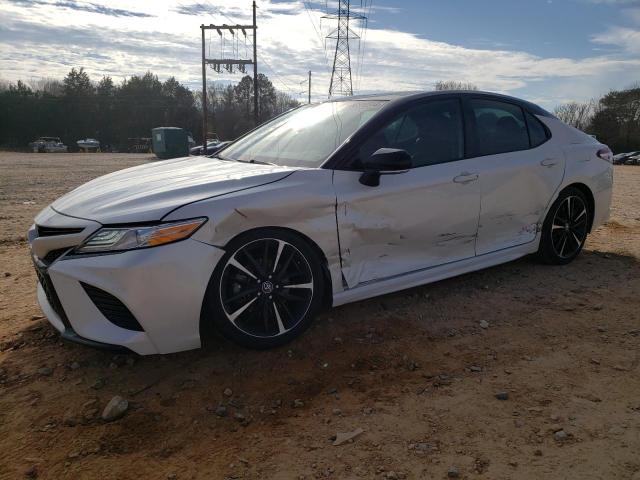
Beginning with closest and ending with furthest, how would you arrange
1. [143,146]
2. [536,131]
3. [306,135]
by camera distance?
[306,135]
[536,131]
[143,146]

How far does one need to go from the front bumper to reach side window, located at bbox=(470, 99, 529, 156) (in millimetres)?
2474

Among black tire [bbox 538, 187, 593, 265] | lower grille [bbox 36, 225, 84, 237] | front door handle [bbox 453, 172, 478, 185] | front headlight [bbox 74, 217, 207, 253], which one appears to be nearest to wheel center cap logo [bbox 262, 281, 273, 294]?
front headlight [bbox 74, 217, 207, 253]

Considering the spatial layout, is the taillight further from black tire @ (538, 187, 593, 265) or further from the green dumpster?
the green dumpster

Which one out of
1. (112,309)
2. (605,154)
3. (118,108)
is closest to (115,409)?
(112,309)

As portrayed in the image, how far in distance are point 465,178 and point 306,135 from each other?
126 cm

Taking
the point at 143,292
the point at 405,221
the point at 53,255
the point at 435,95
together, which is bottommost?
the point at 143,292

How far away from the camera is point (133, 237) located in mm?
2777

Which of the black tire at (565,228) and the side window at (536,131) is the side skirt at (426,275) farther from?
the side window at (536,131)

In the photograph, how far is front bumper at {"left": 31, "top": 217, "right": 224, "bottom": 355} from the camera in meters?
2.73

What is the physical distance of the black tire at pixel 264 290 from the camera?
3.00 m

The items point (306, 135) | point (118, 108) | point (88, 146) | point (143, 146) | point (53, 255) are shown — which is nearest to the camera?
point (53, 255)

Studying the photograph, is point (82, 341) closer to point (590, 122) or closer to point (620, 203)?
point (620, 203)

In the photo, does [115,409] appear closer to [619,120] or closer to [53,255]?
[53,255]

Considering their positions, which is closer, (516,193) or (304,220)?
(304,220)
